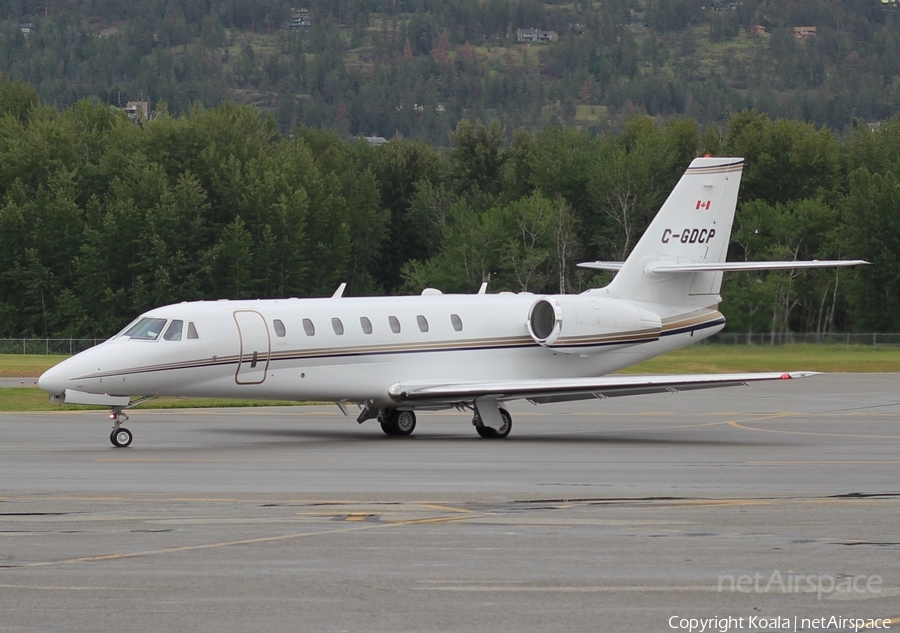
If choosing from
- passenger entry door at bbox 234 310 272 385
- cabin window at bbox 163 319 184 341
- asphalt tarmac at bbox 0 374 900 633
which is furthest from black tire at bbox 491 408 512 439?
cabin window at bbox 163 319 184 341

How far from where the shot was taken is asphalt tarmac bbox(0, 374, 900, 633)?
1007 cm

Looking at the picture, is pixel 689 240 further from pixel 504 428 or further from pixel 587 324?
pixel 504 428

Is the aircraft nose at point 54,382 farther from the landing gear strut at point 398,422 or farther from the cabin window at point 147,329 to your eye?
the landing gear strut at point 398,422

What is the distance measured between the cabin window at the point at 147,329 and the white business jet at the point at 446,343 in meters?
0.03

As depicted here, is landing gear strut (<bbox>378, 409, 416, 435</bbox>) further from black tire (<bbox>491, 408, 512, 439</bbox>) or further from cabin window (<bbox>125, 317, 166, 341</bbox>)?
cabin window (<bbox>125, 317, 166, 341</bbox>)

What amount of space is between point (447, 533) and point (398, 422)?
1375 centimetres

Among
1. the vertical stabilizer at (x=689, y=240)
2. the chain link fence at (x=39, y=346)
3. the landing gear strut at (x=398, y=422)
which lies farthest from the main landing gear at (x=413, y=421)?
the chain link fence at (x=39, y=346)

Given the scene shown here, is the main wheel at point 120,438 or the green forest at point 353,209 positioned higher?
the main wheel at point 120,438

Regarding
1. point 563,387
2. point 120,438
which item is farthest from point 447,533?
point 563,387

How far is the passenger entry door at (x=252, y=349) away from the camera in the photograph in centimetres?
2488

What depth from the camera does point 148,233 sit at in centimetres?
8688

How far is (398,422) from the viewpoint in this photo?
27.3m

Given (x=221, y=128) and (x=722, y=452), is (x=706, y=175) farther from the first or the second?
(x=221, y=128)

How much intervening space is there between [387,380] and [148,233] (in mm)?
63338
